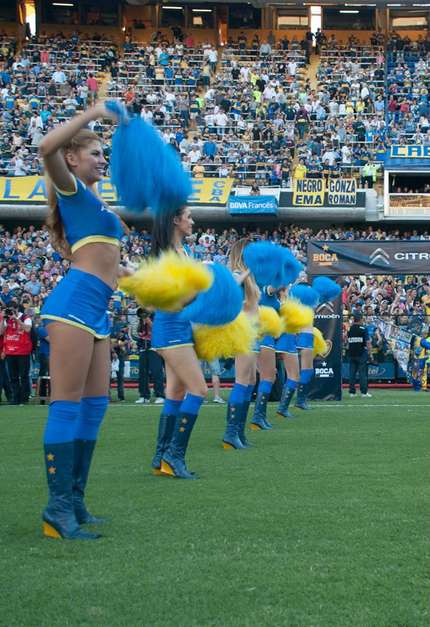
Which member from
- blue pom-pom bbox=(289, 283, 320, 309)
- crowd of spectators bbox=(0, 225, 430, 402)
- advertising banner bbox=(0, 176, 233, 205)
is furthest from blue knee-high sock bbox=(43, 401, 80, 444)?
advertising banner bbox=(0, 176, 233, 205)

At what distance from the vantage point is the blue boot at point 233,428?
8.46m

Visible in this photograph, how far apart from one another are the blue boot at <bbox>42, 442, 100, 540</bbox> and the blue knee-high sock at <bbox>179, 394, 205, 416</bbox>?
2009 mm

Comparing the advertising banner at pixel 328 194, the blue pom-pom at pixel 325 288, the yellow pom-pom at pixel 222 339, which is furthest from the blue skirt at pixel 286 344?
the advertising banner at pixel 328 194

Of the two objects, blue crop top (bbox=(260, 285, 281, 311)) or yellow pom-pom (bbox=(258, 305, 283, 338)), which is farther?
blue crop top (bbox=(260, 285, 281, 311))

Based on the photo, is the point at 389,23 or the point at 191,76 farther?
the point at 389,23

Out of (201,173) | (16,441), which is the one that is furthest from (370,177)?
(16,441)

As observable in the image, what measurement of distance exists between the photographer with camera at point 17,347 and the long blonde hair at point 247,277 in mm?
7280

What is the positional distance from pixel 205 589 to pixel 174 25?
39908mm

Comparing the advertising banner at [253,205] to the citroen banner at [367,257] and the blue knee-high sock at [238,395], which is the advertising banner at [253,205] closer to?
the citroen banner at [367,257]

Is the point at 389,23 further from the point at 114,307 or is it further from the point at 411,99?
the point at 114,307

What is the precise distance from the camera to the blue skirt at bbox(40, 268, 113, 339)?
448 cm

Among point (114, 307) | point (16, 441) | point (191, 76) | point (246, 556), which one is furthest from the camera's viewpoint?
point (191, 76)

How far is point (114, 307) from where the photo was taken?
2167cm

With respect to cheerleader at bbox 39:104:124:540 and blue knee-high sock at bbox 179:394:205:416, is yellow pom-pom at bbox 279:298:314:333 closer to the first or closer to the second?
blue knee-high sock at bbox 179:394:205:416
